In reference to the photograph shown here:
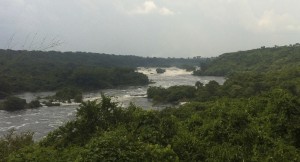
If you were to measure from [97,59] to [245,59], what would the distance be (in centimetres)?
7115

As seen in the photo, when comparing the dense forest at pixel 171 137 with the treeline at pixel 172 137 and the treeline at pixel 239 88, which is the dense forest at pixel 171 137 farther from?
the treeline at pixel 239 88

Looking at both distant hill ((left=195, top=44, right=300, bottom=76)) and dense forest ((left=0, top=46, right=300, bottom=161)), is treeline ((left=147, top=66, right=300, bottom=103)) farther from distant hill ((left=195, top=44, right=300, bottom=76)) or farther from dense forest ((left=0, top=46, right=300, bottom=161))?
distant hill ((left=195, top=44, right=300, bottom=76))

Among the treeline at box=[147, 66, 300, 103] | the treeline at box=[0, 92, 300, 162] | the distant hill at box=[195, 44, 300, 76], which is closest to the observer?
the treeline at box=[0, 92, 300, 162]

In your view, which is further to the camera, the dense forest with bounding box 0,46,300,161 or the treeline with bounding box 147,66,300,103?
the treeline with bounding box 147,66,300,103

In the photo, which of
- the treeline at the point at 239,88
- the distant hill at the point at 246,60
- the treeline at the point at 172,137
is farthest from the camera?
the distant hill at the point at 246,60

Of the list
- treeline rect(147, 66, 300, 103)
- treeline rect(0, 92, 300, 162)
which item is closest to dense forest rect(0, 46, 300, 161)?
treeline rect(0, 92, 300, 162)

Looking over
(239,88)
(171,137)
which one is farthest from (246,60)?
(171,137)

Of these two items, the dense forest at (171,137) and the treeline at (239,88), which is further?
the treeline at (239,88)

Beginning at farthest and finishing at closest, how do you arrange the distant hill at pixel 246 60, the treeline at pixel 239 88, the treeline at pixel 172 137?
the distant hill at pixel 246 60
the treeline at pixel 239 88
the treeline at pixel 172 137

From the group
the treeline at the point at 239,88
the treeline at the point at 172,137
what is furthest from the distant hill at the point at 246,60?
the treeline at the point at 172,137

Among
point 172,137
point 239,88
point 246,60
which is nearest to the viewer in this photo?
point 172,137

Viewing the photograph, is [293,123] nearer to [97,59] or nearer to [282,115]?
[282,115]

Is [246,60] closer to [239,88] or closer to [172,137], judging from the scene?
[239,88]

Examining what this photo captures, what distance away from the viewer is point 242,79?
68.9 m
